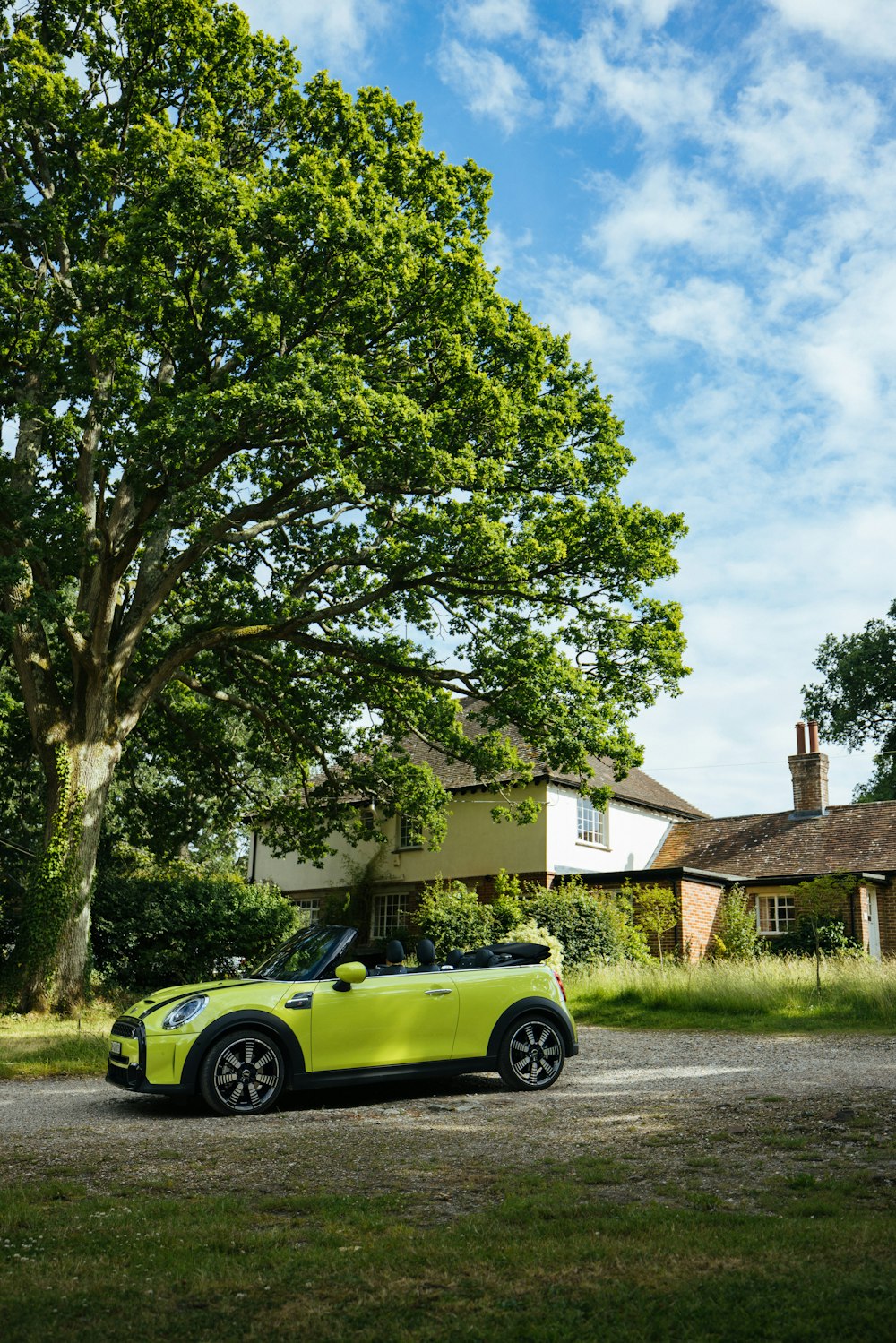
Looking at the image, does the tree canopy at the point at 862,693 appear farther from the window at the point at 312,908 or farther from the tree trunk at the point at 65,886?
the tree trunk at the point at 65,886

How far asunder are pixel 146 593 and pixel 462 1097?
11658 mm

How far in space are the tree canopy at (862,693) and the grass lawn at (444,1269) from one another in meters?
50.5

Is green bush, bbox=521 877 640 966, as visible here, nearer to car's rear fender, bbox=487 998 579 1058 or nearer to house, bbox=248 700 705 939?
house, bbox=248 700 705 939

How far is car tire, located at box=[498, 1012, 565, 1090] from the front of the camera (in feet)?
33.9

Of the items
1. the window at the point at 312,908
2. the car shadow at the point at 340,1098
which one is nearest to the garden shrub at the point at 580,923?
the window at the point at 312,908

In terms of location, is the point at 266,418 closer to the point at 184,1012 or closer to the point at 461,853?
the point at 184,1012

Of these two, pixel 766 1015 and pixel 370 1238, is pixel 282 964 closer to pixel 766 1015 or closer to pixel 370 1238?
pixel 370 1238

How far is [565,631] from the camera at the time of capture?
1944 centimetres

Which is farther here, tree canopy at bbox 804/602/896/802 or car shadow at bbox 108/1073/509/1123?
tree canopy at bbox 804/602/896/802

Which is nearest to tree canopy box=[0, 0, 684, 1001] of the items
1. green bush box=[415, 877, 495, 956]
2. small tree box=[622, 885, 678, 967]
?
green bush box=[415, 877, 495, 956]

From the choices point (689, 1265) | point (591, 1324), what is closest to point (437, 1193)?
point (689, 1265)

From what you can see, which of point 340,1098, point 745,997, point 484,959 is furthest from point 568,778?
point 340,1098

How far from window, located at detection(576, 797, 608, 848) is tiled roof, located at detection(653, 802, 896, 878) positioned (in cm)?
225

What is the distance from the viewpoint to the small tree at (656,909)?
2856 centimetres
